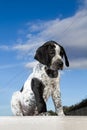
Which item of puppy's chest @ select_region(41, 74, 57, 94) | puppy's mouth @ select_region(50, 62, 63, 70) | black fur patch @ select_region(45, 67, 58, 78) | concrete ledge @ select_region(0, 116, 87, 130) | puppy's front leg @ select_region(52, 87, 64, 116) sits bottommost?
concrete ledge @ select_region(0, 116, 87, 130)

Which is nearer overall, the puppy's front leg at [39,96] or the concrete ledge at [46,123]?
the concrete ledge at [46,123]

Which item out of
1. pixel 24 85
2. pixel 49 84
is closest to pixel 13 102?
pixel 24 85

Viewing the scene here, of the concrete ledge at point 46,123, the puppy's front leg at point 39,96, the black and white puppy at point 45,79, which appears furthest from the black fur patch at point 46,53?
the concrete ledge at point 46,123

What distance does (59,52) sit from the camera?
5.67 metres

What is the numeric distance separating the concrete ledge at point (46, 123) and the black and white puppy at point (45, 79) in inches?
12.2

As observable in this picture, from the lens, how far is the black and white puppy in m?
5.63

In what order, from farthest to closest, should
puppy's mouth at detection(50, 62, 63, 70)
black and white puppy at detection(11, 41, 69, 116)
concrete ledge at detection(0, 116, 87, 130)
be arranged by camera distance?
1. black and white puppy at detection(11, 41, 69, 116)
2. puppy's mouth at detection(50, 62, 63, 70)
3. concrete ledge at detection(0, 116, 87, 130)

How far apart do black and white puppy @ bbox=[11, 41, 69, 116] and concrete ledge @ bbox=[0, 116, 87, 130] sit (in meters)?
0.31

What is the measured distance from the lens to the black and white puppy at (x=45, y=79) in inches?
222

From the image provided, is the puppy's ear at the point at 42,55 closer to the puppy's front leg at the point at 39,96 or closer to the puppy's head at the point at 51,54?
the puppy's head at the point at 51,54

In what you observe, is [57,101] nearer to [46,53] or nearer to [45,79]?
[45,79]

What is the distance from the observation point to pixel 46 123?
209 inches

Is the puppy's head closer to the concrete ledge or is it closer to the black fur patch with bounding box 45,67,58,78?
the black fur patch with bounding box 45,67,58,78

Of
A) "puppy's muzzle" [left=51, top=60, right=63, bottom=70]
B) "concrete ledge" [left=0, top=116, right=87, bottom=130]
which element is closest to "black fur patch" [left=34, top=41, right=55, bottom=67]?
"puppy's muzzle" [left=51, top=60, right=63, bottom=70]
